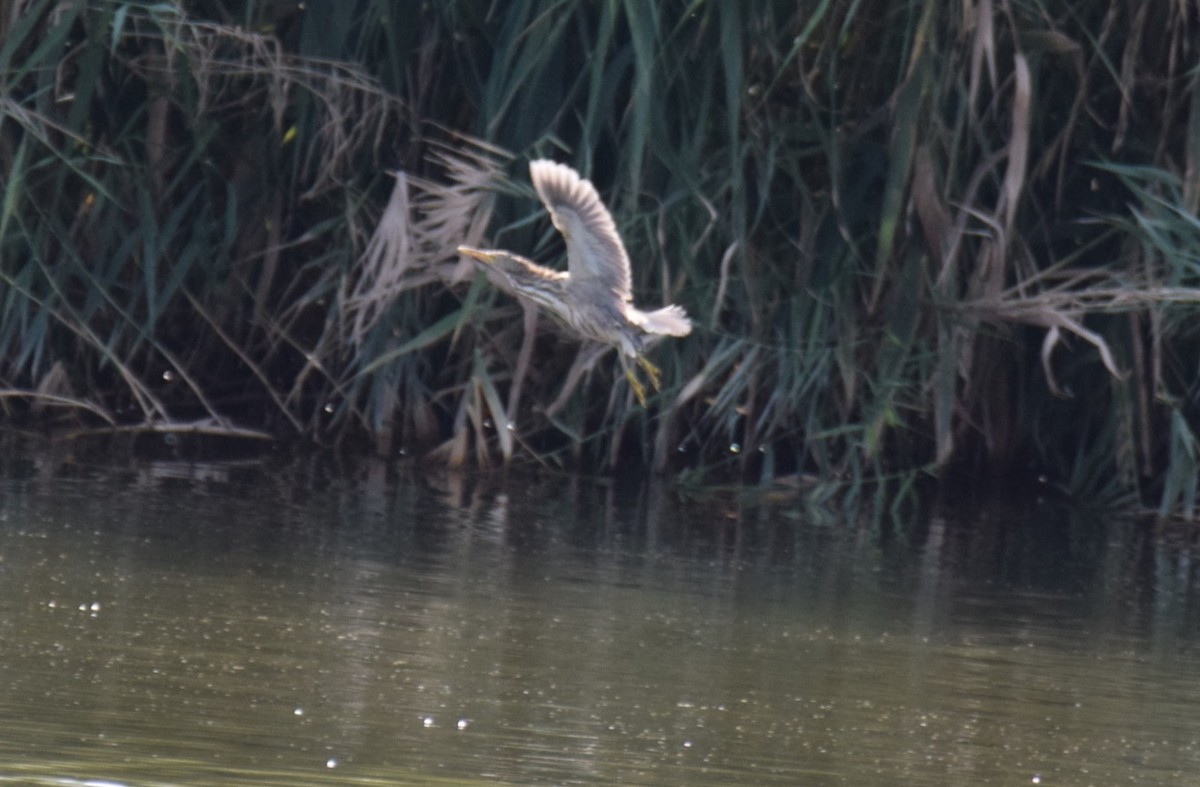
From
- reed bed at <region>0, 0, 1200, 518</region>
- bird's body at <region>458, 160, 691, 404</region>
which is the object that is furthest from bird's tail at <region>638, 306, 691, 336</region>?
reed bed at <region>0, 0, 1200, 518</region>

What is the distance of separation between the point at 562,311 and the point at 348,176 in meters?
1.52

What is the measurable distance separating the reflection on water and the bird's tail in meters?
0.67

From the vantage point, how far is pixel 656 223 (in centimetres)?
760

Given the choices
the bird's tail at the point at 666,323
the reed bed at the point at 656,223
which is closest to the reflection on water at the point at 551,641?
the reed bed at the point at 656,223

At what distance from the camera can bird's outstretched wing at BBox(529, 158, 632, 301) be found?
6480 millimetres

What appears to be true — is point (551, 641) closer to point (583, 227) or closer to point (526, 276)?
point (583, 227)

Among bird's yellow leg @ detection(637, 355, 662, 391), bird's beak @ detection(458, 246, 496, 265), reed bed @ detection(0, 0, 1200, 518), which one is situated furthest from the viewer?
reed bed @ detection(0, 0, 1200, 518)

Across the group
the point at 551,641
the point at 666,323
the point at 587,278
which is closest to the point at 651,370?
the point at 587,278

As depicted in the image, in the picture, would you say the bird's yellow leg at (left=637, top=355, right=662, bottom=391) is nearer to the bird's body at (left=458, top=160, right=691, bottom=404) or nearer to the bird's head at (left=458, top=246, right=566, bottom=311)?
the bird's body at (left=458, top=160, right=691, bottom=404)

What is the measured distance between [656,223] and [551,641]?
2.85m

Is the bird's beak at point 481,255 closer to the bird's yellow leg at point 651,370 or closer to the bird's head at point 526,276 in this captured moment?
the bird's head at point 526,276

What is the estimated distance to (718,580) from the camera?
6133 mm

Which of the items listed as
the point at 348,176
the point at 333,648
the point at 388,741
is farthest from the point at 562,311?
the point at 388,741

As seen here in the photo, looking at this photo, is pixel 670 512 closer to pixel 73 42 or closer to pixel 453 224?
pixel 453 224
